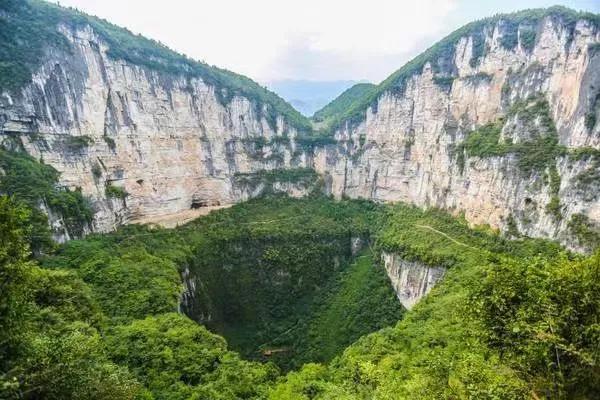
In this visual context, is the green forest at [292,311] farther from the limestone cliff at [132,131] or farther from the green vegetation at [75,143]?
the green vegetation at [75,143]

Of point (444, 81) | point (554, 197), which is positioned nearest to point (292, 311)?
point (554, 197)

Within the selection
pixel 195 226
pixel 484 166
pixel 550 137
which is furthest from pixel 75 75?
pixel 550 137

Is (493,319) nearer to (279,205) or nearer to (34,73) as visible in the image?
(34,73)

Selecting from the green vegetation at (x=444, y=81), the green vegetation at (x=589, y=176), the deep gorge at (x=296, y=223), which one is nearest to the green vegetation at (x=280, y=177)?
the deep gorge at (x=296, y=223)

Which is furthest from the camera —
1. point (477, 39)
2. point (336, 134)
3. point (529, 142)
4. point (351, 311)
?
point (336, 134)

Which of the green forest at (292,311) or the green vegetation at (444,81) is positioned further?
the green vegetation at (444,81)

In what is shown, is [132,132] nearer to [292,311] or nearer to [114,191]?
[114,191]
